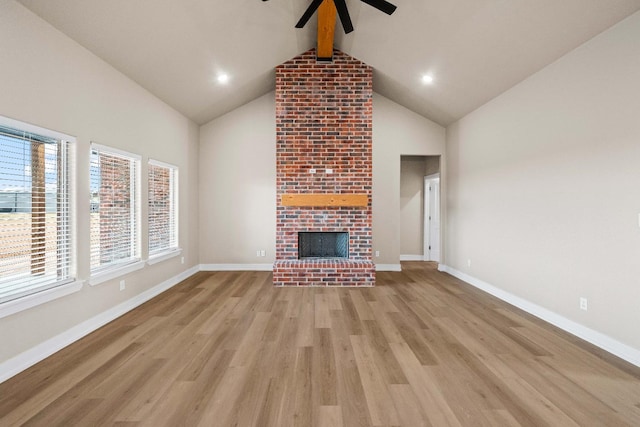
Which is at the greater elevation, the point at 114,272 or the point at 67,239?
the point at 67,239

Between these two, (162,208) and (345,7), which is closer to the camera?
(345,7)

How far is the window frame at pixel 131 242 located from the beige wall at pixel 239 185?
1853mm

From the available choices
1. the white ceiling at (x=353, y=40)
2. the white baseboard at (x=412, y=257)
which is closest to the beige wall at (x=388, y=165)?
the white ceiling at (x=353, y=40)

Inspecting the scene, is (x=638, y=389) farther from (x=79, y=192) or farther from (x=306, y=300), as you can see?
(x=79, y=192)

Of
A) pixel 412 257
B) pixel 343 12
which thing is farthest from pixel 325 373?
pixel 412 257

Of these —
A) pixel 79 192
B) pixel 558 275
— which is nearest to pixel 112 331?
pixel 79 192

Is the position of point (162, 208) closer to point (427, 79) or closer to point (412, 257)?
point (427, 79)

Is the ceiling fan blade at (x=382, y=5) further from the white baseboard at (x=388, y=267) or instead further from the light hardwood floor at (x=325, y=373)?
the white baseboard at (x=388, y=267)

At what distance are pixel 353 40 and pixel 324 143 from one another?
5.13ft

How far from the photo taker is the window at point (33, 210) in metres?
2.22

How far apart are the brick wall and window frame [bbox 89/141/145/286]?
1963mm

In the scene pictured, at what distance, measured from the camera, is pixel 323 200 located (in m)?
4.91

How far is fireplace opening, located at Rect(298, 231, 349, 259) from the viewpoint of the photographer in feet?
16.8

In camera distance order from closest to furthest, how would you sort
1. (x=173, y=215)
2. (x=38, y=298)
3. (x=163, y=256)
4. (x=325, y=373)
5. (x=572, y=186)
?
(x=325, y=373) → (x=38, y=298) → (x=572, y=186) → (x=163, y=256) → (x=173, y=215)
